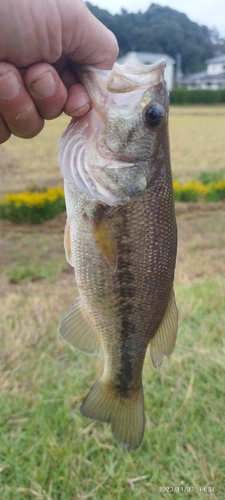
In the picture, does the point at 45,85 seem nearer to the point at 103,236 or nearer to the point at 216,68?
the point at 103,236

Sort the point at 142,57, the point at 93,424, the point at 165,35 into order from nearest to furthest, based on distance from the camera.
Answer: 1. the point at 93,424
2. the point at 165,35
3. the point at 142,57

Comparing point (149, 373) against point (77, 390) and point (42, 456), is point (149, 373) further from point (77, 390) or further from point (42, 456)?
point (42, 456)

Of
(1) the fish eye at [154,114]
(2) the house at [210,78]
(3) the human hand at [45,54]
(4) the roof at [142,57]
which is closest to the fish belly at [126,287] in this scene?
(1) the fish eye at [154,114]

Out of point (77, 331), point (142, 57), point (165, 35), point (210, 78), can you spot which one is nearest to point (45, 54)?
point (77, 331)

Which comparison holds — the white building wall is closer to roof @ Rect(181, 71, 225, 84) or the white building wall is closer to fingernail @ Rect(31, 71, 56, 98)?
roof @ Rect(181, 71, 225, 84)

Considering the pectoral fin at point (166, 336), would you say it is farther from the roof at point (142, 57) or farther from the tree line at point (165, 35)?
the roof at point (142, 57)
